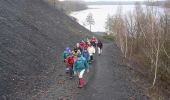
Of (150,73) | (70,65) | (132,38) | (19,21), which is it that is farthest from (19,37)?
(132,38)

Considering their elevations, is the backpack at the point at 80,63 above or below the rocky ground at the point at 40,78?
above

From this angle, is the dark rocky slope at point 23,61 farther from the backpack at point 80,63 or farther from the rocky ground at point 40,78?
the backpack at point 80,63

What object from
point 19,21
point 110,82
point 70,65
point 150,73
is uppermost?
point 19,21

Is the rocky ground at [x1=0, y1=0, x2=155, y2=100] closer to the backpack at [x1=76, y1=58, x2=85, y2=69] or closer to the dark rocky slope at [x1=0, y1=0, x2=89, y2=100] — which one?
the dark rocky slope at [x1=0, y1=0, x2=89, y2=100]

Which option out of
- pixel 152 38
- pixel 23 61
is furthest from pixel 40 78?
pixel 152 38

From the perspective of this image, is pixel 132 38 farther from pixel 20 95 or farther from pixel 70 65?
pixel 20 95

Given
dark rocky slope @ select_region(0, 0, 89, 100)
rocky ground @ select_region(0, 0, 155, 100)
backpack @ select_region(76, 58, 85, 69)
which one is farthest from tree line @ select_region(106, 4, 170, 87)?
backpack @ select_region(76, 58, 85, 69)

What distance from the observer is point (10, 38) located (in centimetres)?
2448

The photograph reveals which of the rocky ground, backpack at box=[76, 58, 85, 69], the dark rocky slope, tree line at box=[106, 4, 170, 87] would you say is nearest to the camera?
the rocky ground

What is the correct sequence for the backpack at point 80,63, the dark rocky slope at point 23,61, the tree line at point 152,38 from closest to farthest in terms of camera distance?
the dark rocky slope at point 23,61
the backpack at point 80,63
the tree line at point 152,38

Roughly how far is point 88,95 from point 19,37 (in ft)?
41.7

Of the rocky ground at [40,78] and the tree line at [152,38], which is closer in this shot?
the rocky ground at [40,78]

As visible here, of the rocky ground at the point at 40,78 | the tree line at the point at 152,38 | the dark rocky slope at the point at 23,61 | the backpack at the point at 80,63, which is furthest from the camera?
the tree line at the point at 152,38

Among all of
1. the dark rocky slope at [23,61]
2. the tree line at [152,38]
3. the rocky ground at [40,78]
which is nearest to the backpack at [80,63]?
the rocky ground at [40,78]
